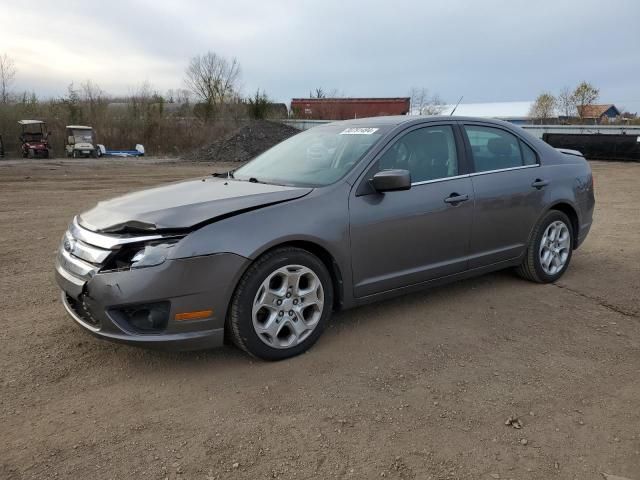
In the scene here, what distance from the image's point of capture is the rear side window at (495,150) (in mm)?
4555

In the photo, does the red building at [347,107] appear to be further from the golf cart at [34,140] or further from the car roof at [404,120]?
the car roof at [404,120]

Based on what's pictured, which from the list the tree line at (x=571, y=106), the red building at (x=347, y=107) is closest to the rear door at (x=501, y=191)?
the red building at (x=347, y=107)

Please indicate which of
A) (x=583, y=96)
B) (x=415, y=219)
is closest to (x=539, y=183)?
(x=415, y=219)

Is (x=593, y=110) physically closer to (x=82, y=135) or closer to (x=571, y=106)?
(x=571, y=106)

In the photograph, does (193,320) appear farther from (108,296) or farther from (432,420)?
(432,420)

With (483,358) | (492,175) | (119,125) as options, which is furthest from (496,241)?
(119,125)

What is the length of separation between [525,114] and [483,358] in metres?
78.4

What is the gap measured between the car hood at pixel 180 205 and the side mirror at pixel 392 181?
0.51 m

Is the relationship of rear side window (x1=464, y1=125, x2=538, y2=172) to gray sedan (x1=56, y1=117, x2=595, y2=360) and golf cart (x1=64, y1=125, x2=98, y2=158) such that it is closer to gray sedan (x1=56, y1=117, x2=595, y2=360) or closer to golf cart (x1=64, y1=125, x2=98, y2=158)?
gray sedan (x1=56, y1=117, x2=595, y2=360)

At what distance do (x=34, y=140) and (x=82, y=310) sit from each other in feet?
99.8

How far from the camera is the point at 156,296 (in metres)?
2.97

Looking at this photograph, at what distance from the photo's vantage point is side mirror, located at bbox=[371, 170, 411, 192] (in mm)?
3615

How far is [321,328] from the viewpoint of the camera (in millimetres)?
3592

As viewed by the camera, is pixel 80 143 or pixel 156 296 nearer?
pixel 156 296
